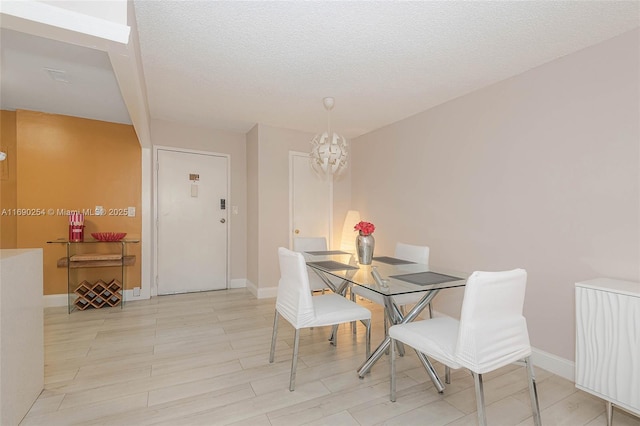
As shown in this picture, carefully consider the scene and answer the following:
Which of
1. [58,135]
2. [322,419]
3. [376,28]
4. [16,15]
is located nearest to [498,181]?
[376,28]

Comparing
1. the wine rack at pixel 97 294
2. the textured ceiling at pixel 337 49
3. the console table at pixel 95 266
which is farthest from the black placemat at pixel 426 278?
the wine rack at pixel 97 294

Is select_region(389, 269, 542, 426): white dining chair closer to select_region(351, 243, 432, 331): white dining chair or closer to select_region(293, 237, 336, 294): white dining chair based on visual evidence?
select_region(351, 243, 432, 331): white dining chair

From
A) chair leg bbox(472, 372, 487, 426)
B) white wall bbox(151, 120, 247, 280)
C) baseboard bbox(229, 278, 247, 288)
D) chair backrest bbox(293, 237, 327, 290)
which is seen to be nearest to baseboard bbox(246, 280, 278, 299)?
baseboard bbox(229, 278, 247, 288)

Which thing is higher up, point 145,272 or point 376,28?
point 376,28

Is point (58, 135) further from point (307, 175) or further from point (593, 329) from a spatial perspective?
point (593, 329)

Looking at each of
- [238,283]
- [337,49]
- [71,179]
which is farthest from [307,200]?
[71,179]

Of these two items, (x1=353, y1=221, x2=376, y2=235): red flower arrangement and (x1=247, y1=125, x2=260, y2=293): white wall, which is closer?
(x1=353, y1=221, x2=376, y2=235): red flower arrangement

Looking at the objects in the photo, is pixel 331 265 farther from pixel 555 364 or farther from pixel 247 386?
pixel 555 364

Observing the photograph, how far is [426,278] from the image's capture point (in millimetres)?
2107

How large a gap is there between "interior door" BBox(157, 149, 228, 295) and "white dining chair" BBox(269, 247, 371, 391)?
251cm

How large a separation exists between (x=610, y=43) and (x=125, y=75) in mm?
3265

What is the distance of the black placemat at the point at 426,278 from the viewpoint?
2014 mm

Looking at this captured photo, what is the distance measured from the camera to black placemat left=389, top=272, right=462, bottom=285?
2014 mm

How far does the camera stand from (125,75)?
1.92 meters
